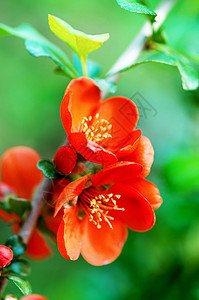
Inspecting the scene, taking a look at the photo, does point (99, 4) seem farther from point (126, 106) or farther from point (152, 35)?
point (126, 106)

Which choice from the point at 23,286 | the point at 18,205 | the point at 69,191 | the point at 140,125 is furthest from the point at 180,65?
the point at 140,125

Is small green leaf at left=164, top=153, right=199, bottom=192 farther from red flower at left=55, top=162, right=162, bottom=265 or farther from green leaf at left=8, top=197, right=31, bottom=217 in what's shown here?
green leaf at left=8, top=197, right=31, bottom=217

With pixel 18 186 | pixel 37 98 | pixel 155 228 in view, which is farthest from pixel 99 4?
pixel 18 186

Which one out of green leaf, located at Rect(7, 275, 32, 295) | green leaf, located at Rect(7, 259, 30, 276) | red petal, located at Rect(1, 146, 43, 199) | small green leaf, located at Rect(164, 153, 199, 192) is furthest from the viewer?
small green leaf, located at Rect(164, 153, 199, 192)

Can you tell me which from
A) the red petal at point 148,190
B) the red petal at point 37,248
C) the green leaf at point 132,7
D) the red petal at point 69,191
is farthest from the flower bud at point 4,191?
the green leaf at point 132,7

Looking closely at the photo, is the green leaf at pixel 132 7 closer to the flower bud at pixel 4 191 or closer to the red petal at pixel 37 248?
the flower bud at pixel 4 191

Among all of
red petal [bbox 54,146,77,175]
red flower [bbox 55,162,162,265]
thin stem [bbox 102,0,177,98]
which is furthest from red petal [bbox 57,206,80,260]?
A: thin stem [bbox 102,0,177,98]
